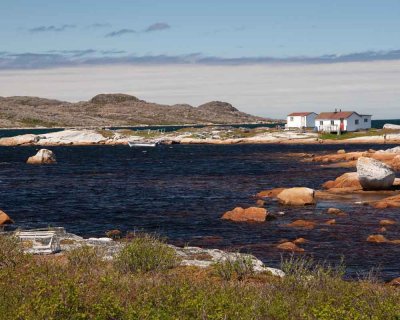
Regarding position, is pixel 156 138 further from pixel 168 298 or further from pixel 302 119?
pixel 168 298

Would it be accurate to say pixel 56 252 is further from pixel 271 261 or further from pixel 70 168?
pixel 70 168

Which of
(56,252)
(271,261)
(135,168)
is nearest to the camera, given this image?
(56,252)

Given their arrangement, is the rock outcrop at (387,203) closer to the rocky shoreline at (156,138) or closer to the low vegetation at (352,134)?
the low vegetation at (352,134)

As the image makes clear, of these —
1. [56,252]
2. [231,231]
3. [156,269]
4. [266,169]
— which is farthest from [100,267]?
[266,169]

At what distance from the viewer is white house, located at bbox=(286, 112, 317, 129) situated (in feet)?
489

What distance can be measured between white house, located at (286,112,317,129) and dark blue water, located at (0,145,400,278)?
6699 centimetres

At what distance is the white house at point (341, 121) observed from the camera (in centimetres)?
13525

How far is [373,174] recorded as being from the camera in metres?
48.3

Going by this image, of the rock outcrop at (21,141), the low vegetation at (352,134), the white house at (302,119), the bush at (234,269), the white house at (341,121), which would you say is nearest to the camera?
the bush at (234,269)

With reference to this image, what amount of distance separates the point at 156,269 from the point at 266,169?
56911 millimetres

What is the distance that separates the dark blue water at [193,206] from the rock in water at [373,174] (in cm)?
646

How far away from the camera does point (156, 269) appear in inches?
747

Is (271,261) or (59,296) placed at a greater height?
(59,296)

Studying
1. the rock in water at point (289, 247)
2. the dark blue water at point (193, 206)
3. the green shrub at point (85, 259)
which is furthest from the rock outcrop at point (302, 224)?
the green shrub at point (85, 259)
